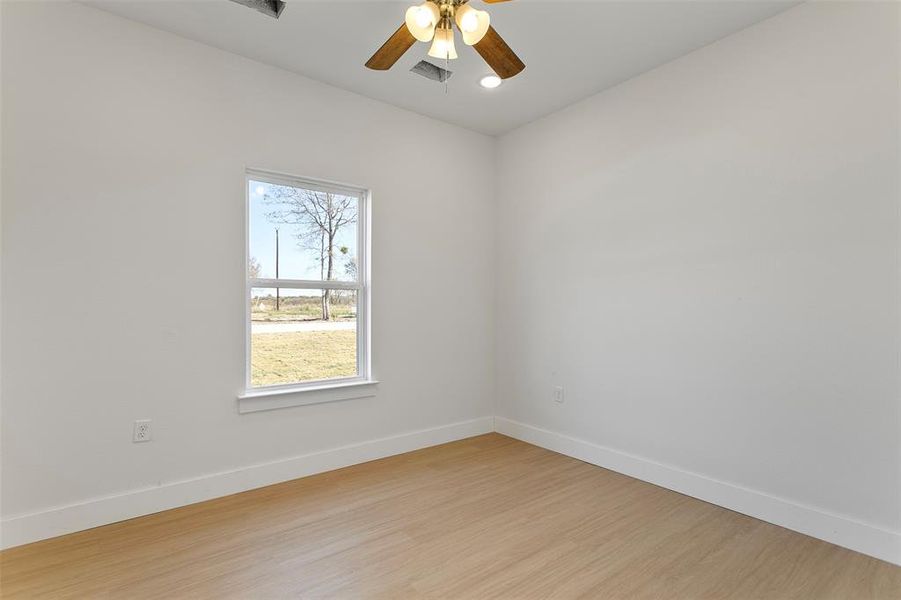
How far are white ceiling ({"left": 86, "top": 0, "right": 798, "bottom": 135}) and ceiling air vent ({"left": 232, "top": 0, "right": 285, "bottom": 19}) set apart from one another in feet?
0.13

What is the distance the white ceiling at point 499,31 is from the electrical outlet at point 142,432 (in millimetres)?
2302

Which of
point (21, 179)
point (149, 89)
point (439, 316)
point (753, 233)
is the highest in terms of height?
point (149, 89)

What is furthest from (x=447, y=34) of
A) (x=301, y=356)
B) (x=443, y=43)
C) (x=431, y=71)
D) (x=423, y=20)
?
(x=301, y=356)

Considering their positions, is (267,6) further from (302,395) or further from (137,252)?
(302,395)

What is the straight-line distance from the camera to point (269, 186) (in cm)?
312

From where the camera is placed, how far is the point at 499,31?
262 centimetres

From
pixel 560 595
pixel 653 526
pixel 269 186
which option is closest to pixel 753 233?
pixel 653 526

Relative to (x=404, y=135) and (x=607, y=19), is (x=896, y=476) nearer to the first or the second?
(x=607, y=19)

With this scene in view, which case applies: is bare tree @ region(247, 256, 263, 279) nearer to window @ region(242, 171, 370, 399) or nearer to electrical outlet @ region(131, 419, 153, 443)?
window @ region(242, 171, 370, 399)

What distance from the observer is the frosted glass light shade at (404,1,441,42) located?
189cm

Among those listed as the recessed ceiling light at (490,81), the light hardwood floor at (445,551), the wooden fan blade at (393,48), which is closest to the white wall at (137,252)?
the light hardwood floor at (445,551)

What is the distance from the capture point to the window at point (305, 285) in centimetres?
305

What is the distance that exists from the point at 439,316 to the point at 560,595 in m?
2.38

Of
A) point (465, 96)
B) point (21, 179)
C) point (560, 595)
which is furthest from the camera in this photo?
point (465, 96)
